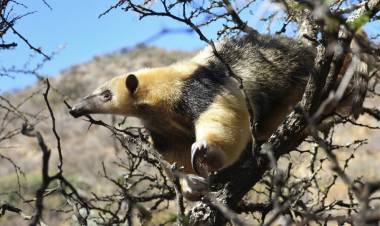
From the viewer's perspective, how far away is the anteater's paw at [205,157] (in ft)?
15.5

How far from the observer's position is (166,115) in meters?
5.43

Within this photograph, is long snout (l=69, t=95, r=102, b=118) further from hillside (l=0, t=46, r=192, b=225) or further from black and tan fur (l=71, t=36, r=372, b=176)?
hillside (l=0, t=46, r=192, b=225)

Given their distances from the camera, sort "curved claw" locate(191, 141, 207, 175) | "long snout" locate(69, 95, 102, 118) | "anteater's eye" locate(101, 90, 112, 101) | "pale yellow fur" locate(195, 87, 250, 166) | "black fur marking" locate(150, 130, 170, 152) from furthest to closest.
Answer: "anteater's eye" locate(101, 90, 112, 101) < "long snout" locate(69, 95, 102, 118) < "black fur marking" locate(150, 130, 170, 152) < "pale yellow fur" locate(195, 87, 250, 166) < "curved claw" locate(191, 141, 207, 175)

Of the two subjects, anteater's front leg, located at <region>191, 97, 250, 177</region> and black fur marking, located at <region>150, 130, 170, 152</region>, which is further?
black fur marking, located at <region>150, 130, 170, 152</region>

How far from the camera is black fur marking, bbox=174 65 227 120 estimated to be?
523 cm

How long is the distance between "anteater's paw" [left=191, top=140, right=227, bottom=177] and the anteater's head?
125cm

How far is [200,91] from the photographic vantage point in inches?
209

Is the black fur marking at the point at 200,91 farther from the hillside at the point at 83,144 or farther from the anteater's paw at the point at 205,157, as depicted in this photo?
the hillside at the point at 83,144

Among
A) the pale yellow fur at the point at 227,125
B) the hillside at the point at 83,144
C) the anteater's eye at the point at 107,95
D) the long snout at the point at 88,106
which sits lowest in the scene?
the pale yellow fur at the point at 227,125

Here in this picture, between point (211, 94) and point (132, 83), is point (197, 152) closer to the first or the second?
point (211, 94)

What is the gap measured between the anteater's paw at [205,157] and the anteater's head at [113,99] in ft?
4.09

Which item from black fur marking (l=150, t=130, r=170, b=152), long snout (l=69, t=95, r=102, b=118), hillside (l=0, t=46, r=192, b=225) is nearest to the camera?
black fur marking (l=150, t=130, r=170, b=152)

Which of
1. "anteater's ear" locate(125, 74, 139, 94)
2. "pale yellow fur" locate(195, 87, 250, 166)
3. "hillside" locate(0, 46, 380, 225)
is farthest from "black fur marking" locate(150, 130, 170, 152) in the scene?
"hillside" locate(0, 46, 380, 225)

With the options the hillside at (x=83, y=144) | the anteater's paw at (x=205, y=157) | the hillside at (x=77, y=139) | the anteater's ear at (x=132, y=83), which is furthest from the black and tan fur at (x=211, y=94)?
the hillside at (x=77, y=139)
